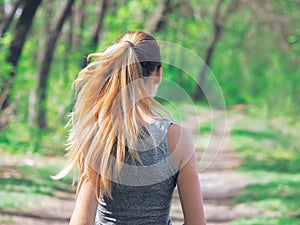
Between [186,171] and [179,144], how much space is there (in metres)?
0.11

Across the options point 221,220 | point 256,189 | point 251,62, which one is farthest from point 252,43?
point 221,220

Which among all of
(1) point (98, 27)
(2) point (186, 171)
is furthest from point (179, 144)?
(1) point (98, 27)

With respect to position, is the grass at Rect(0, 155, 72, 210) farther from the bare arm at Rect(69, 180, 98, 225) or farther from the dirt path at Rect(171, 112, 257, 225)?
the bare arm at Rect(69, 180, 98, 225)

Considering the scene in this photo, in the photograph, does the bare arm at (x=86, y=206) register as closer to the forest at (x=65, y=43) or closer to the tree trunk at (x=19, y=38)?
the forest at (x=65, y=43)

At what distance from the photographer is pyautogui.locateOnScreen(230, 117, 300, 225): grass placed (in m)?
10.1

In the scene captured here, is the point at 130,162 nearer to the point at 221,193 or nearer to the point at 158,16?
the point at 221,193

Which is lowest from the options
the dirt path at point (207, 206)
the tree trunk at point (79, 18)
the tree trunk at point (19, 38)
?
the dirt path at point (207, 206)

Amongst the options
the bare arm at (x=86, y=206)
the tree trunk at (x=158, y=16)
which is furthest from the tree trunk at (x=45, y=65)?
the bare arm at (x=86, y=206)

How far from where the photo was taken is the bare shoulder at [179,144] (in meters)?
2.87

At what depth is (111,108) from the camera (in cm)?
293

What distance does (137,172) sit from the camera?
289 centimetres

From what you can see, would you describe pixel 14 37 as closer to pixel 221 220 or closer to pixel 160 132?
pixel 221 220

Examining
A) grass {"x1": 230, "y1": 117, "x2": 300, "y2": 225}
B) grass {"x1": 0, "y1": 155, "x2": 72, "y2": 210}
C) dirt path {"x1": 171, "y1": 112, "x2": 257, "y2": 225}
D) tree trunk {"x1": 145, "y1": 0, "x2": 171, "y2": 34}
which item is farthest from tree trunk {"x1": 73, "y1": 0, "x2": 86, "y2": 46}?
grass {"x1": 0, "y1": 155, "x2": 72, "y2": 210}

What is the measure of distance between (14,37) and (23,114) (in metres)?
5.14
